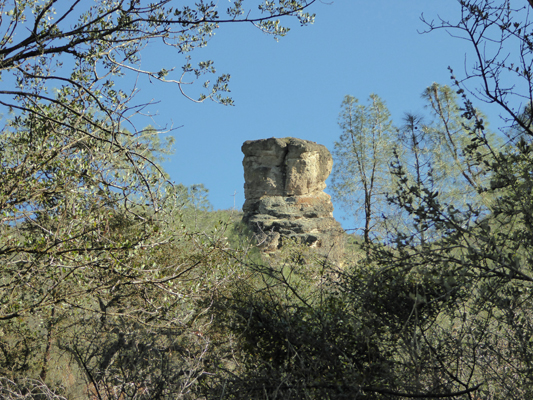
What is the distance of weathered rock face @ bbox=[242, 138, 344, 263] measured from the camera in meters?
22.5

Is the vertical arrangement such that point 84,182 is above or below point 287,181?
below

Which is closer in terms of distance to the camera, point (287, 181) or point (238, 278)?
point (238, 278)

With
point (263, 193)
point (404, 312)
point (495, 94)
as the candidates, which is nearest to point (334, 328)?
point (404, 312)

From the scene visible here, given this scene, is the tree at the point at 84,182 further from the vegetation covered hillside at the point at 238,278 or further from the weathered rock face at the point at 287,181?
the weathered rock face at the point at 287,181

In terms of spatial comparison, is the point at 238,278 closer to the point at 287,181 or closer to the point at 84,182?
the point at 84,182

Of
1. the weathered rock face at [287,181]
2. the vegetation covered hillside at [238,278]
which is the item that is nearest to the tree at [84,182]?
Result: the vegetation covered hillside at [238,278]

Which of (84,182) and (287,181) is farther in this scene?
(287,181)

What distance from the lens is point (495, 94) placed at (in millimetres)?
3373

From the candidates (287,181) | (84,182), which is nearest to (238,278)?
(84,182)

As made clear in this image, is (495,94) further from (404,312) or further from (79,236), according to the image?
(79,236)

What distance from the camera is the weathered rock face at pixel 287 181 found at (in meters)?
22.5

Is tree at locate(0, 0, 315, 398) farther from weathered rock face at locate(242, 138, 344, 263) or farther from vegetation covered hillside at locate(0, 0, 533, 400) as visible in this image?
weathered rock face at locate(242, 138, 344, 263)

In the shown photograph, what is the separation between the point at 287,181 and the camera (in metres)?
23.3

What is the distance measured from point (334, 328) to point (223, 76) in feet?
11.4
